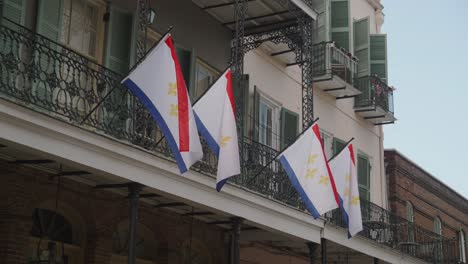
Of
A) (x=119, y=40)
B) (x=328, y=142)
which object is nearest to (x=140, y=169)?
(x=119, y=40)

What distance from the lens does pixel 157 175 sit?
496 inches

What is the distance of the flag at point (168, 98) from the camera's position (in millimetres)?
11352

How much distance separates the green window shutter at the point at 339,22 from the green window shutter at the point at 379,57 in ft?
4.93

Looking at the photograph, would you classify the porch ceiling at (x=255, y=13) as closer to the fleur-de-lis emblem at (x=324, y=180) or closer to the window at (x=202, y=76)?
the window at (x=202, y=76)

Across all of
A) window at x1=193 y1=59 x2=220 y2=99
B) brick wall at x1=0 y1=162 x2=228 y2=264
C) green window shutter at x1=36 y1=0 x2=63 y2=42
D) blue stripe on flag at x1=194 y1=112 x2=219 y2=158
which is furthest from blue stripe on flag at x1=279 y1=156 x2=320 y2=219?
green window shutter at x1=36 y1=0 x2=63 y2=42

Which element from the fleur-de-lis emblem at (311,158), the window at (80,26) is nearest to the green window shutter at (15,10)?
the window at (80,26)

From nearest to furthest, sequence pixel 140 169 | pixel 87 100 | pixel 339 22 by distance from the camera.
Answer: pixel 87 100 → pixel 140 169 → pixel 339 22

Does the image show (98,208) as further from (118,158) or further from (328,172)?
(328,172)

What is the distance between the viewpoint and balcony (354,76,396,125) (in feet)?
75.8

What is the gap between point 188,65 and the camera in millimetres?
16109

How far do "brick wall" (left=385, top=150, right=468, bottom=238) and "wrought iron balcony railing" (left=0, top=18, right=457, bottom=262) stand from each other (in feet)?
20.4

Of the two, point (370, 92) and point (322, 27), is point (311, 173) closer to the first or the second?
point (322, 27)

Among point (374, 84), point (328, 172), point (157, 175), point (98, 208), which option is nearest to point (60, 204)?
point (98, 208)

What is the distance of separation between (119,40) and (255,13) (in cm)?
411
